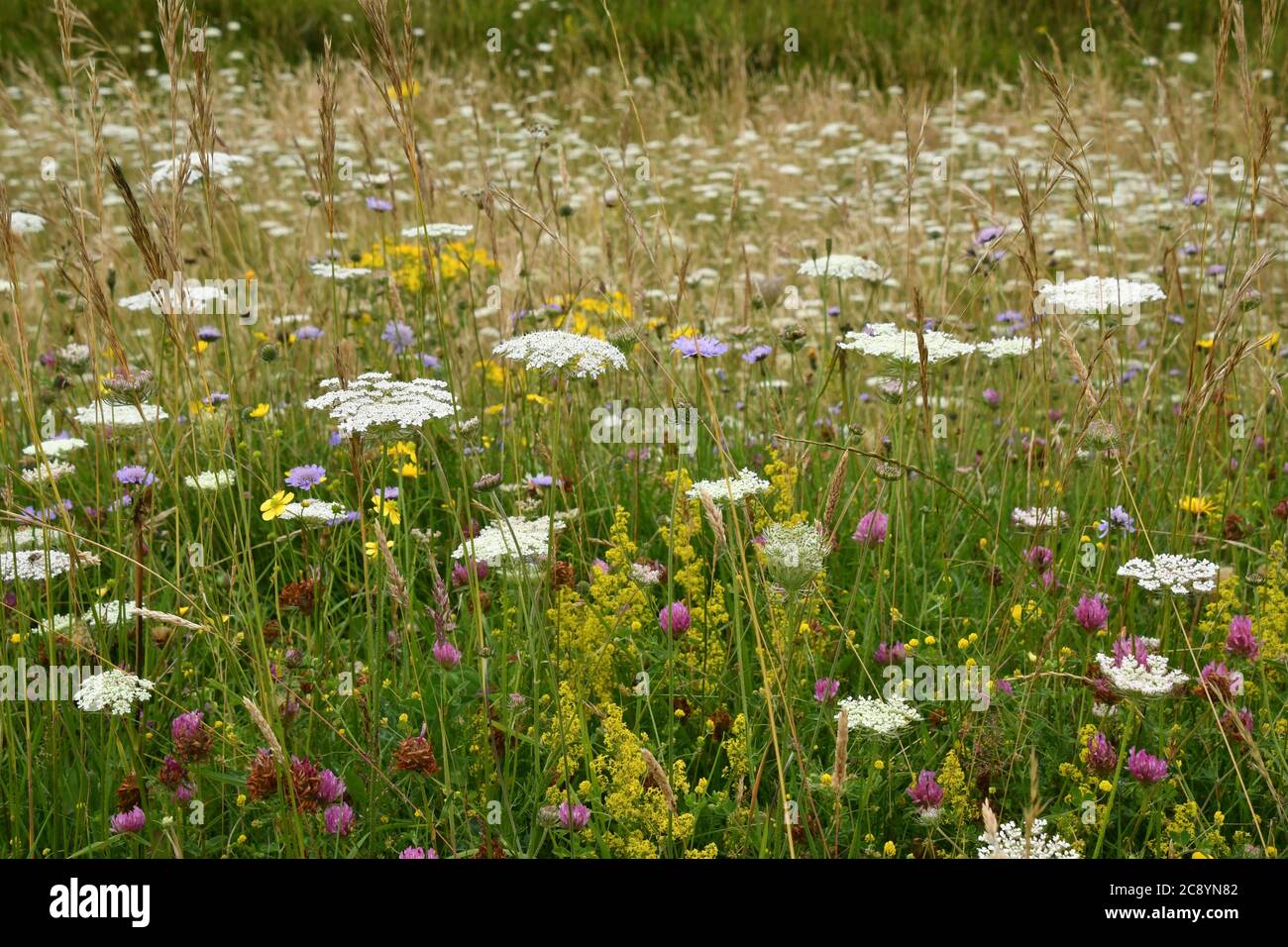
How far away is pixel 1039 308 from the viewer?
2.16 m

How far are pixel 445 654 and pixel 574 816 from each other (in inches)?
17.3

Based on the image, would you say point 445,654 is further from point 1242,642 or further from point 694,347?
point 1242,642

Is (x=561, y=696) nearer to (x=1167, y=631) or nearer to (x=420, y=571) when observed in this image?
(x=420, y=571)

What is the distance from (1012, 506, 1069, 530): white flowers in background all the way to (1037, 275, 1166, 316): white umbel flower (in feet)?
1.21

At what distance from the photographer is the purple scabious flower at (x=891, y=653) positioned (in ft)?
6.91

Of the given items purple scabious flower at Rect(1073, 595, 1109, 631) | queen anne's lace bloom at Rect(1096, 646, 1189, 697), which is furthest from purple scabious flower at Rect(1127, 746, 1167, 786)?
purple scabious flower at Rect(1073, 595, 1109, 631)


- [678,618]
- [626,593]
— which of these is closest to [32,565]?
[626,593]

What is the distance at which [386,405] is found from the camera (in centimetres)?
163

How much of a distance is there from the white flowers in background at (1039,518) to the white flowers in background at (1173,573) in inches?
10.0

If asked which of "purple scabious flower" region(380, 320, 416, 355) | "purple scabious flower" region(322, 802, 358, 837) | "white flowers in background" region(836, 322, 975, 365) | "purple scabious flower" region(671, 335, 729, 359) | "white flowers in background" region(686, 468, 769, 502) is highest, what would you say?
"white flowers in background" region(836, 322, 975, 365)

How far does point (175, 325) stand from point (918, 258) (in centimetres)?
427

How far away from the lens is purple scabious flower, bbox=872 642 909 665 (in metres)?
2.11

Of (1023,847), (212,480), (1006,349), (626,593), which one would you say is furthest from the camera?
(1006,349)

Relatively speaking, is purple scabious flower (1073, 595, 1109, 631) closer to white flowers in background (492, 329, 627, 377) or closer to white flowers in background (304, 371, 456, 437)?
white flowers in background (492, 329, 627, 377)
